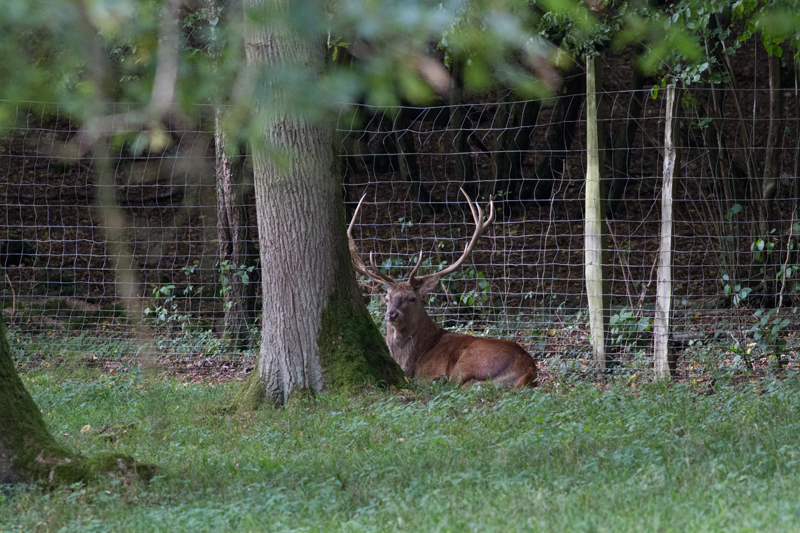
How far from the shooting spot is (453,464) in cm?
412

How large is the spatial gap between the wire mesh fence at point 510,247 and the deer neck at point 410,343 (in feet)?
1.95

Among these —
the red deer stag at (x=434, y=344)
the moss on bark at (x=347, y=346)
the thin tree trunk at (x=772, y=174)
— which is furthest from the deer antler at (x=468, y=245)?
the thin tree trunk at (x=772, y=174)

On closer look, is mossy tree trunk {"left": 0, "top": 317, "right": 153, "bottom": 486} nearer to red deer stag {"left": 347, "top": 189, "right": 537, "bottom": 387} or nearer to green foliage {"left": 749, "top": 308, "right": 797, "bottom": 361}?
red deer stag {"left": 347, "top": 189, "right": 537, "bottom": 387}

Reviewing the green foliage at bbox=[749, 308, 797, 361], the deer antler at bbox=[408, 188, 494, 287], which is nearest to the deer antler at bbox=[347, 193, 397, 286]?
the deer antler at bbox=[408, 188, 494, 287]

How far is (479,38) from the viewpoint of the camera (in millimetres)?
2359

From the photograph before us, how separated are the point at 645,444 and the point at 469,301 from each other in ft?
19.0

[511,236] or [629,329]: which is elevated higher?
[511,236]

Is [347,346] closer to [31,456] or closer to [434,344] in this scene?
[434,344]

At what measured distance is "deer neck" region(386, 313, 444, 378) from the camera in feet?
25.4

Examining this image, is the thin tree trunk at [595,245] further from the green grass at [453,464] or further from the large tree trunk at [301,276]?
the large tree trunk at [301,276]

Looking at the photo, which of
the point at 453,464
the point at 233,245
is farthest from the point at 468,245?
the point at 453,464

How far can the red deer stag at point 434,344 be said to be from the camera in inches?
274

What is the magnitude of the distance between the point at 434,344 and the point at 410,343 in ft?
0.74

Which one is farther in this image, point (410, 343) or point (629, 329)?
point (410, 343)
